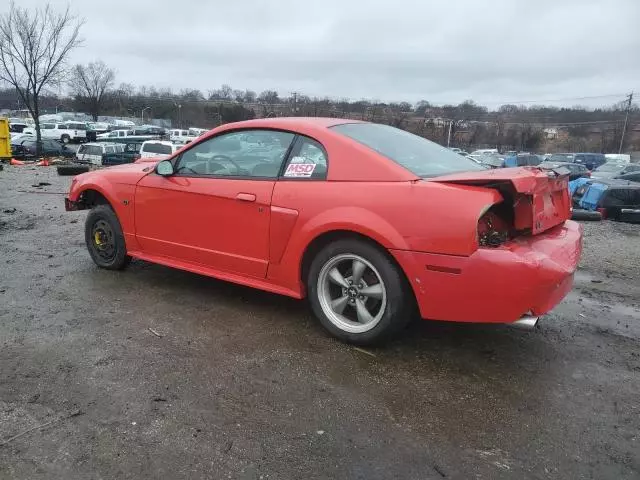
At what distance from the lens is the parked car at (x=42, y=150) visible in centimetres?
2728

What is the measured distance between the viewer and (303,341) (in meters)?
3.35

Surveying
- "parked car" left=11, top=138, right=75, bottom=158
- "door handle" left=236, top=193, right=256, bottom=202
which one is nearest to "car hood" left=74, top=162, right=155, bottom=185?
"door handle" left=236, top=193, right=256, bottom=202

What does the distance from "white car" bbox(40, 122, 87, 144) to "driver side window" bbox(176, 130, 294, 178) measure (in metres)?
50.8

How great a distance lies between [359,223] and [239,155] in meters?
1.26

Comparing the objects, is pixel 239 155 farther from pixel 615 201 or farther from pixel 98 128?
pixel 98 128

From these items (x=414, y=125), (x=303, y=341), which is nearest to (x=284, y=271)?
(x=303, y=341)

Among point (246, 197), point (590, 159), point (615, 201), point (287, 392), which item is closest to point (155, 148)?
point (615, 201)

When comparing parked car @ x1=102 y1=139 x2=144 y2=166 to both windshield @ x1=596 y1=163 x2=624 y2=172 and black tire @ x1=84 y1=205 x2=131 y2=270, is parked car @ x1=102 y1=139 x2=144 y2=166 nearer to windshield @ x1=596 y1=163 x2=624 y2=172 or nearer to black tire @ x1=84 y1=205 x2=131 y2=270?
black tire @ x1=84 y1=205 x2=131 y2=270

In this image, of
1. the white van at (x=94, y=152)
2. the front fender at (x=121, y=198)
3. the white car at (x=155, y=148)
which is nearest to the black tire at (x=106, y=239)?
the front fender at (x=121, y=198)

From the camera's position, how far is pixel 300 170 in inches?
136

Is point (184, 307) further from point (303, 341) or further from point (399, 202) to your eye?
point (399, 202)

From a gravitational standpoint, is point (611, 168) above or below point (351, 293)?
below

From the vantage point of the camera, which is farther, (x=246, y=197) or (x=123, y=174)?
(x=123, y=174)

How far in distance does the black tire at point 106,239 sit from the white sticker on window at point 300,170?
6.36ft
